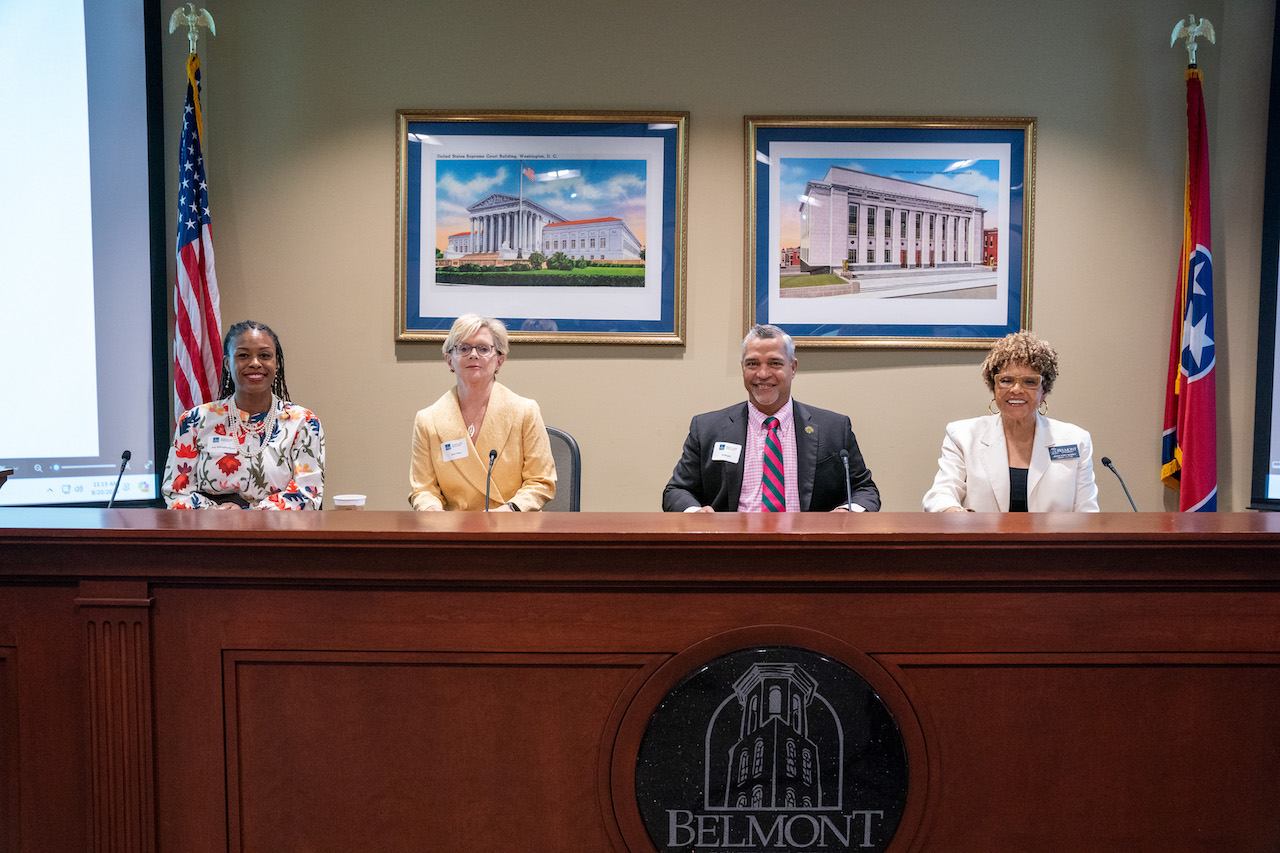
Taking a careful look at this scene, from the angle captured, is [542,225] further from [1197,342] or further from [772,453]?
[1197,342]

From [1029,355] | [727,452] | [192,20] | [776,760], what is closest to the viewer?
[776,760]

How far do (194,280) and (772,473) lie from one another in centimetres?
249

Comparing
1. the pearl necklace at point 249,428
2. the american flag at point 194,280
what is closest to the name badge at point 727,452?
the pearl necklace at point 249,428

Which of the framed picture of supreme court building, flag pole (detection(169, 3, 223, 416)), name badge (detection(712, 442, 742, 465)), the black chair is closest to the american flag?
flag pole (detection(169, 3, 223, 416))

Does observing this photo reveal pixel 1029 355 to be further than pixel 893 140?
No

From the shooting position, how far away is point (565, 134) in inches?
131

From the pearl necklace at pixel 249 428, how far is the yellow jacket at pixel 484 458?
501 millimetres

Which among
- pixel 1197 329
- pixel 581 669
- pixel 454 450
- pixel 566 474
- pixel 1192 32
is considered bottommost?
pixel 581 669

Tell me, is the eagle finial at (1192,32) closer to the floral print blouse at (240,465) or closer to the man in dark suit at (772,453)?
the man in dark suit at (772,453)

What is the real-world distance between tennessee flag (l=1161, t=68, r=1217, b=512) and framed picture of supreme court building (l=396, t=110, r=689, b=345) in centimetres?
209

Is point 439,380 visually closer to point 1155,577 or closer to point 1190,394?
point 1155,577

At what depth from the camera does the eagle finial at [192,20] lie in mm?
3135

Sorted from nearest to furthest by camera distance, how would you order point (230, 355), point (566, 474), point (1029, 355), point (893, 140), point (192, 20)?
point (1029, 355) → point (230, 355) → point (566, 474) → point (192, 20) → point (893, 140)

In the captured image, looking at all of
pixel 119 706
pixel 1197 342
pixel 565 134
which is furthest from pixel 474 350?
pixel 1197 342
